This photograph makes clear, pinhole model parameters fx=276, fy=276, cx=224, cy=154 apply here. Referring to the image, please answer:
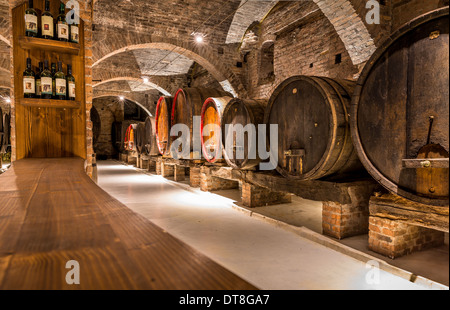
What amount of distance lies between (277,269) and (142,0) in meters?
7.79

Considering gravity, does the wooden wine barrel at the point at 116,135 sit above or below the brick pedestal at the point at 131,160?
above

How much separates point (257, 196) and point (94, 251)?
3.90 m

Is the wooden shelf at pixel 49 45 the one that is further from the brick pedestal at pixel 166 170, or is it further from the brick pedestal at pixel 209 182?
the brick pedestal at pixel 166 170

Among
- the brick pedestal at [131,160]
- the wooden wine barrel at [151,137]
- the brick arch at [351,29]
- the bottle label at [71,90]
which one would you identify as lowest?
the brick pedestal at [131,160]

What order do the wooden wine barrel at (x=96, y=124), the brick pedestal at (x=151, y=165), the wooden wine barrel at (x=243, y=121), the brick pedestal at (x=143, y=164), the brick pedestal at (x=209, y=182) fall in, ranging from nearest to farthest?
1. the wooden wine barrel at (x=243, y=121)
2. the brick pedestal at (x=209, y=182)
3. the brick pedestal at (x=151, y=165)
4. the brick pedestal at (x=143, y=164)
5. the wooden wine barrel at (x=96, y=124)

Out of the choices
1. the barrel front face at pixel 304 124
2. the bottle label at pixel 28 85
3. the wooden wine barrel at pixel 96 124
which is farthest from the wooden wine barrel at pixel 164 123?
the wooden wine barrel at pixel 96 124

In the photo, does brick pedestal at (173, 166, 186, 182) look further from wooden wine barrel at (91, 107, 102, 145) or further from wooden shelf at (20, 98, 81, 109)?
wooden wine barrel at (91, 107, 102, 145)

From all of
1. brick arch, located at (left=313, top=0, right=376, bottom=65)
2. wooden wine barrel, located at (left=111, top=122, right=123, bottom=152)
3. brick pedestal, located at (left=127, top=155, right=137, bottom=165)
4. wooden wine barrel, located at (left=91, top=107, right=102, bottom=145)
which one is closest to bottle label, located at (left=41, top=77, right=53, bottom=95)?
brick arch, located at (left=313, top=0, right=376, bottom=65)

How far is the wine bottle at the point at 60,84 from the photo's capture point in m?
2.57

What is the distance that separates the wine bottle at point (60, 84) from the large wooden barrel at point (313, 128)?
7.56 feet

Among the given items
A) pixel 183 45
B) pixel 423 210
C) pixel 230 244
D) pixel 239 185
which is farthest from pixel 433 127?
pixel 183 45

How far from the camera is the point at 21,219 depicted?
88 cm

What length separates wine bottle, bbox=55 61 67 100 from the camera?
8.43 feet

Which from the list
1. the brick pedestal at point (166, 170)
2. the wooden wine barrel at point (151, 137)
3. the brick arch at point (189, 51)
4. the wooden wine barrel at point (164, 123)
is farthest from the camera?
the wooden wine barrel at point (151, 137)
